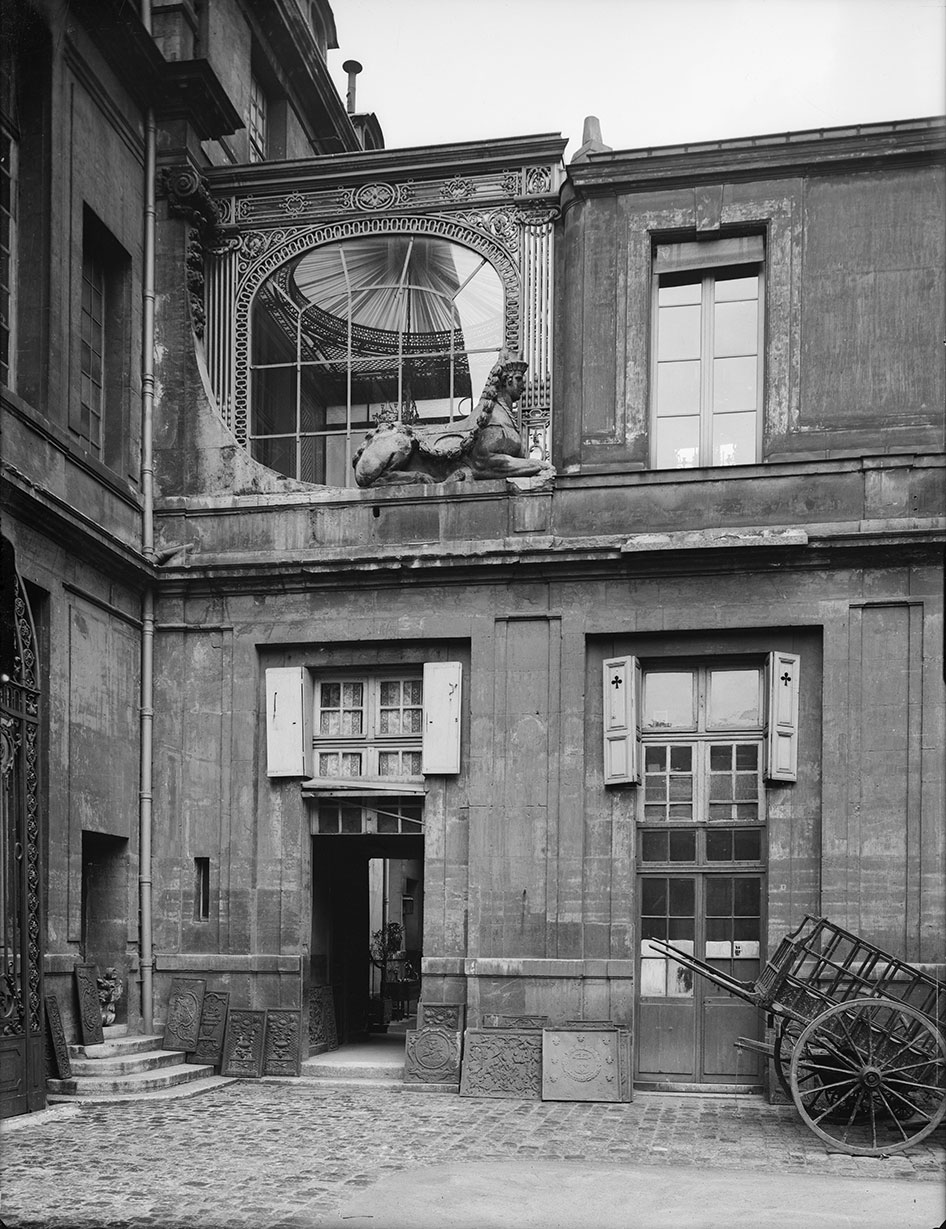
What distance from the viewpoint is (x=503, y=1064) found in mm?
14203

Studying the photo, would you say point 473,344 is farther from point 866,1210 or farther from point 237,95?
point 866,1210

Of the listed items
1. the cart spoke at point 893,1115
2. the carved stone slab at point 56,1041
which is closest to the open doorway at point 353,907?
the carved stone slab at point 56,1041

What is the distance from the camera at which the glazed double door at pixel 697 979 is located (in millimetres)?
14641

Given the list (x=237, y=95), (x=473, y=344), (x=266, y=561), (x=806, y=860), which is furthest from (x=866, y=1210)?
(x=237, y=95)

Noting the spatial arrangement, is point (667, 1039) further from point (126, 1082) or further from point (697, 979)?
point (126, 1082)

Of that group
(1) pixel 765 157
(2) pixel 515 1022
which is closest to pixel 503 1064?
(2) pixel 515 1022

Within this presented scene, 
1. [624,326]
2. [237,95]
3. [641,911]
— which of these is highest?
[237,95]

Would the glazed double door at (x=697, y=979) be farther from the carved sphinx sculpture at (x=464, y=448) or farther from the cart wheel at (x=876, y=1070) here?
the carved sphinx sculpture at (x=464, y=448)

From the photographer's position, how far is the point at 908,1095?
38.4ft

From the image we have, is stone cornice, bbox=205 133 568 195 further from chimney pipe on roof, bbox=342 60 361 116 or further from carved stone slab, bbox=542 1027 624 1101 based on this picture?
carved stone slab, bbox=542 1027 624 1101

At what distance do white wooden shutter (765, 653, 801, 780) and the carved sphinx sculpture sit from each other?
313 cm

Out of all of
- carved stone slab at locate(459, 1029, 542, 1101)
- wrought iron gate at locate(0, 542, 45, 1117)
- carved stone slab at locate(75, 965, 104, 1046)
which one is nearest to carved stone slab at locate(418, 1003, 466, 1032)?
carved stone slab at locate(459, 1029, 542, 1101)

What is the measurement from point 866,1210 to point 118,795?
8660mm

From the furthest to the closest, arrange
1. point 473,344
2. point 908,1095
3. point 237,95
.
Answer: point 237,95 < point 473,344 < point 908,1095
